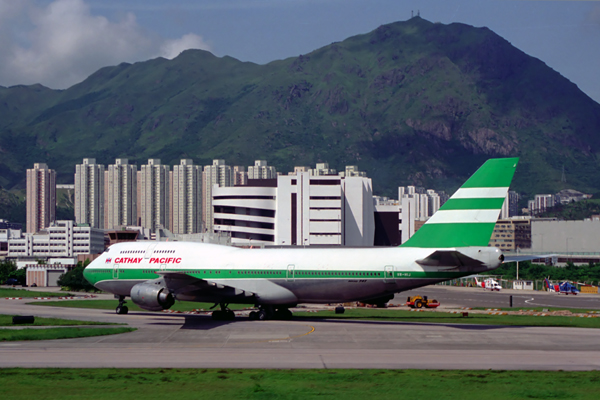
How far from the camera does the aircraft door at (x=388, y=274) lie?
142 feet

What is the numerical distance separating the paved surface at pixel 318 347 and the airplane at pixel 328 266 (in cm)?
207

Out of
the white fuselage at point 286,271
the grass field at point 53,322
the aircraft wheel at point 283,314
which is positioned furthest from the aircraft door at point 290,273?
the grass field at point 53,322

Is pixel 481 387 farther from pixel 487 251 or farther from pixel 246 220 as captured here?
pixel 246 220

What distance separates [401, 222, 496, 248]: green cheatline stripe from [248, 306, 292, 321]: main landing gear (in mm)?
10410

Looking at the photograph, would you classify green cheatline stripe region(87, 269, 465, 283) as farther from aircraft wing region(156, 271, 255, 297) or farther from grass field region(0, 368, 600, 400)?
grass field region(0, 368, 600, 400)

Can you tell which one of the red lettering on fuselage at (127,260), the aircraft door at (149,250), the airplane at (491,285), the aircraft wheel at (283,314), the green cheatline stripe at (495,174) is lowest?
the airplane at (491,285)

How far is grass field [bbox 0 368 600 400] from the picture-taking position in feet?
72.7

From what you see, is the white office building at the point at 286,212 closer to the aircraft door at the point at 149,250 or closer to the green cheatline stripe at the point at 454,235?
the aircraft door at the point at 149,250

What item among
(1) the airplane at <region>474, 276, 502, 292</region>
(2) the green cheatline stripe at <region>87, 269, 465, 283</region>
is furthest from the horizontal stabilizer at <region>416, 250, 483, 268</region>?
(1) the airplane at <region>474, 276, 502, 292</region>

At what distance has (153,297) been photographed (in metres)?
43.7

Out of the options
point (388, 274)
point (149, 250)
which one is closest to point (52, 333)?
point (149, 250)

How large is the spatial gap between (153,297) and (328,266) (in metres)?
11.1

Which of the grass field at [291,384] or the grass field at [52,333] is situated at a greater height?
the grass field at [291,384]

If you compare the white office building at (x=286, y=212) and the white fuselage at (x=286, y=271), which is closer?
the white fuselage at (x=286, y=271)
